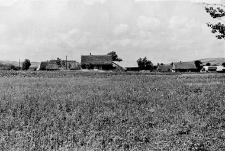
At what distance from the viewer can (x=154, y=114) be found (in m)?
9.28

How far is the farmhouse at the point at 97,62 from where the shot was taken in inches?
3176

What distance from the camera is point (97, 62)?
8094 cm

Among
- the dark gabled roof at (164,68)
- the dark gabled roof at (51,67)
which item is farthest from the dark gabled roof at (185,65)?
the dark gabled roof at (51,67)

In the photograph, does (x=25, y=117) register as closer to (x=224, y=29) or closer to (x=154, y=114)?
(x=154, y=114)

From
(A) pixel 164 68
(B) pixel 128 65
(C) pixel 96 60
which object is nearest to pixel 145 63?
(A) pixel 164 68

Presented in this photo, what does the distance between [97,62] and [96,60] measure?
992mm

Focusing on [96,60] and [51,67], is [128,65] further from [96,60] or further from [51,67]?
[51,67]

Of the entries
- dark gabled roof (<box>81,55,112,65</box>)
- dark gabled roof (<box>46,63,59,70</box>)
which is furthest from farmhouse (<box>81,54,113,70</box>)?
dark gabled roof (<box>46,63,59,70</box>)

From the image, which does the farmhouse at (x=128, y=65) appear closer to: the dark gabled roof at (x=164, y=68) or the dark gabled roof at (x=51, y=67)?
the dark gabled roof at (x=51, y=67)

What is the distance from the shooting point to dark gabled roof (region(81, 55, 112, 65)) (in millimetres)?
80812

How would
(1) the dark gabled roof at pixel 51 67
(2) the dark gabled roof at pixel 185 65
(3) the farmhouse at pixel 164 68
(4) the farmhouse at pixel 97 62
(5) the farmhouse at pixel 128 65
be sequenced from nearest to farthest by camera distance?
(4) the farmhouse at pixel 97 62 < (5) the farmhouse at pixel 128 65 < (1) the dark gabled roof at pixel 51 67 < (2) the dark gabled roof at pixel 185 65 < (3) the farmhouse at pixel 164 68

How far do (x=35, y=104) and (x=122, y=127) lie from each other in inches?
192

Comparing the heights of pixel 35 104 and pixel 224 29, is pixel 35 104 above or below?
below

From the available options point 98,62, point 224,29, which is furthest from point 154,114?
point 98,62
